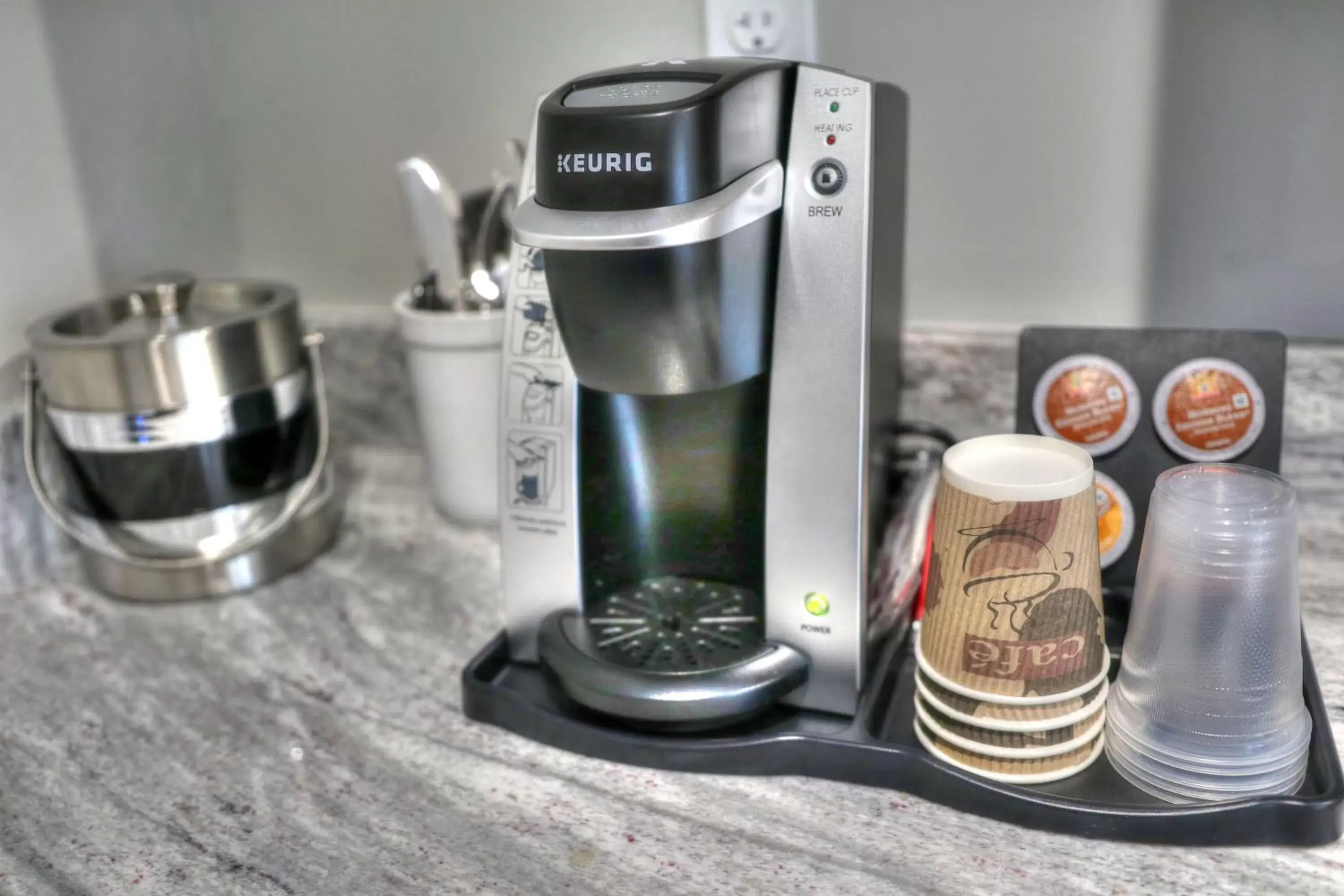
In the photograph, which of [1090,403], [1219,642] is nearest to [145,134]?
[1090,403]

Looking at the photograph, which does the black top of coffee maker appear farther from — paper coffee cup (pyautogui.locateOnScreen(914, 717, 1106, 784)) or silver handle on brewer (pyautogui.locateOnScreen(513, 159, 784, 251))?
paper coffee cup (pyautogui.locateOnScreen(914, 717, 1106, 784))

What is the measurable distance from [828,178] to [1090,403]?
24cm

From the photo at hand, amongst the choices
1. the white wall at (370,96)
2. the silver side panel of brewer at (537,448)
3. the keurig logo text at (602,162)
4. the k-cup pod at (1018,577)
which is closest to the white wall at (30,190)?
the white wall at (370,96)

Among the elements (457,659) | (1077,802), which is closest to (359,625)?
(457,659)

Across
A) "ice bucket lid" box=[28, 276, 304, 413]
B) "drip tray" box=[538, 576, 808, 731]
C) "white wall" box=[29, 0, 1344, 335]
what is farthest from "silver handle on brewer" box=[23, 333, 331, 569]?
"drip tray" box=[538, 576, 808, 731]

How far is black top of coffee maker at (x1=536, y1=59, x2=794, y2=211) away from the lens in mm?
459

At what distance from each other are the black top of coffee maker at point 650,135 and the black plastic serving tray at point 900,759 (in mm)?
272

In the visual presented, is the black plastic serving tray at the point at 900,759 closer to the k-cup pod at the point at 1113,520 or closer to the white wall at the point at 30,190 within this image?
A: the k-cup pod at the point at 1113,520

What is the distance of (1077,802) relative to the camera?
0.50 m

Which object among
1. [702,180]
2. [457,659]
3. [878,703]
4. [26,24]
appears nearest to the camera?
Answer: [702,180]

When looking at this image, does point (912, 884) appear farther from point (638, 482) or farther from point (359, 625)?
point (359, 625)

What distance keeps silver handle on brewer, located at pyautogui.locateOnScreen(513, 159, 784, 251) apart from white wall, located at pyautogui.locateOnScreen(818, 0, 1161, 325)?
307 millimetres

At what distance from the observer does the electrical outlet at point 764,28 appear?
74 cm

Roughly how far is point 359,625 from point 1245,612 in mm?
527
